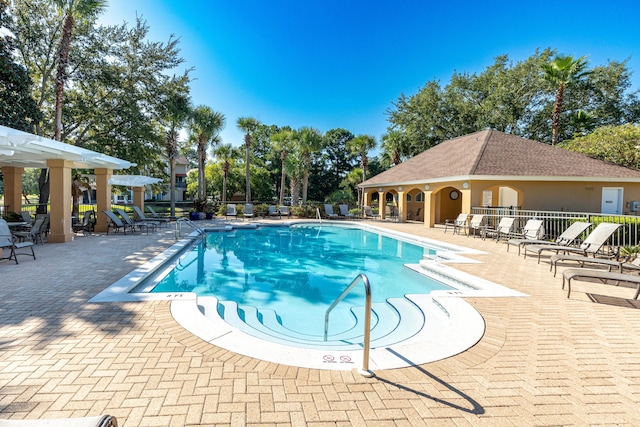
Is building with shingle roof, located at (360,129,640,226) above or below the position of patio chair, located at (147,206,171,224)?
above

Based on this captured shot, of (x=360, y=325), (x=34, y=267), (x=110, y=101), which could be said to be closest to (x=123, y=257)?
(x=34, y=267)

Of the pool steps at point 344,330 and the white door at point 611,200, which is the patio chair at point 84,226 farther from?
the white door at point 611,200

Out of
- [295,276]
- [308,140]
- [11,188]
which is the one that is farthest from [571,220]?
[11,188]

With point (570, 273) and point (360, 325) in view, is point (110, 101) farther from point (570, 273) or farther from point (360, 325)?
point (570, 273)

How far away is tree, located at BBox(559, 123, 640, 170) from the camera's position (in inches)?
720

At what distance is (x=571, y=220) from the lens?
11930 mm

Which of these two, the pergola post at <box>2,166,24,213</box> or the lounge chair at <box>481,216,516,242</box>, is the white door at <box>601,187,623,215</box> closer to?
the lounge chair at <box>481,216,516,242</box>

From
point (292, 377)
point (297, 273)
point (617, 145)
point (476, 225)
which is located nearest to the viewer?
point (292, 377)

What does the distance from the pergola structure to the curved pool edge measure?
636cm

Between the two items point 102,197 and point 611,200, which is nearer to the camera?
point 102,197

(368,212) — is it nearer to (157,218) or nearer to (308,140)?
(308,140)

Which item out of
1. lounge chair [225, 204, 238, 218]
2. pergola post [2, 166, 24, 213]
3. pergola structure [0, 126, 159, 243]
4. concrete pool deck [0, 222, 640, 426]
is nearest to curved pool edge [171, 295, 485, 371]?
concrete pool deck [0, 222, 640, 426]

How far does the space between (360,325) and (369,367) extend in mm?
2508

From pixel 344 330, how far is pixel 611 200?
17.5m
